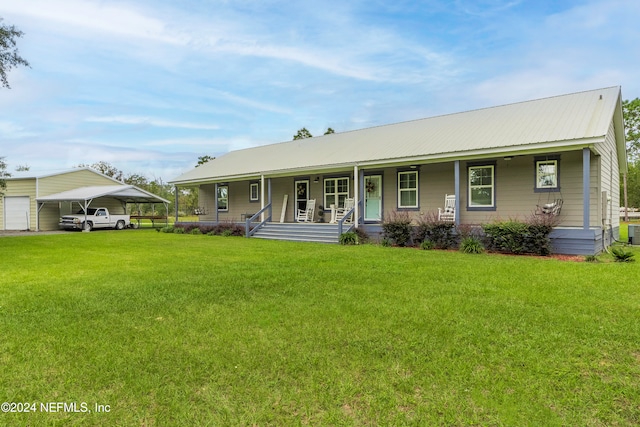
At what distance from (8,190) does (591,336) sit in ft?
101

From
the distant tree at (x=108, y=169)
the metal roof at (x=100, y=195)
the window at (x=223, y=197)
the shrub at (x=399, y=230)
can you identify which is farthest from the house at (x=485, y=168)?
the distant tree at (x=108, y=169)

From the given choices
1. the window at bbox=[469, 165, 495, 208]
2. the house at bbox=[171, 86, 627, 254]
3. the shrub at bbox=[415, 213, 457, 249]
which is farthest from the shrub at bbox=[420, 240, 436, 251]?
the window at bbox=[469, 165, 495, 208]

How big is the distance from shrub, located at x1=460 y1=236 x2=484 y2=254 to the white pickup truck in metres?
20.4

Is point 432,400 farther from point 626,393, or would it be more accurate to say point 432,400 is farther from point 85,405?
point 85,405

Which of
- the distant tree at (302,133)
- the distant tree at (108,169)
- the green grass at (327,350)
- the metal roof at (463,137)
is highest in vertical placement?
the distant tree at (302,133)

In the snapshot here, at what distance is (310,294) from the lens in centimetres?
529

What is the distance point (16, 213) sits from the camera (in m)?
23.8

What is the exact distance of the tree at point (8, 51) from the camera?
1303 cm

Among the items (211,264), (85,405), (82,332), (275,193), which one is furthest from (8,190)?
(85,405)

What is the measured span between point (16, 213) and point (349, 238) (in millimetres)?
23419

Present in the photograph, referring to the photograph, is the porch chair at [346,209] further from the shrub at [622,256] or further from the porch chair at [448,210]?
the shrub at [622,256]

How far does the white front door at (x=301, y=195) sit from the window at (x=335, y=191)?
1152 millimetres

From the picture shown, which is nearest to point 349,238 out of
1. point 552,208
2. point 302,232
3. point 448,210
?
point 302,232

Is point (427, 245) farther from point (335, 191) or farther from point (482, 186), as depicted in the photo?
point (335, 191)
